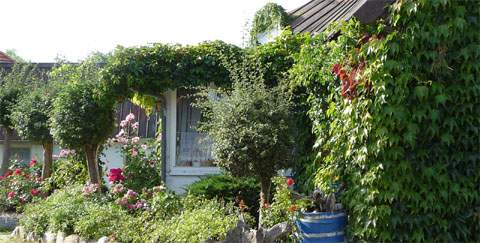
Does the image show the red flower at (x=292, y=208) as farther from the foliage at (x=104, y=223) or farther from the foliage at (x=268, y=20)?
the foliage at (x=268, y=20)

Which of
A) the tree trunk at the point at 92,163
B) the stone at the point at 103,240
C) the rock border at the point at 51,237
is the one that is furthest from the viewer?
the tree trunk at the point at 92,163

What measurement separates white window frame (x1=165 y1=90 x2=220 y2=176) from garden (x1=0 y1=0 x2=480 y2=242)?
0.90ft

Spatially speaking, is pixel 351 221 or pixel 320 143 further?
pixel 320 143

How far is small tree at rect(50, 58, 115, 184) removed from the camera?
32.6 ft

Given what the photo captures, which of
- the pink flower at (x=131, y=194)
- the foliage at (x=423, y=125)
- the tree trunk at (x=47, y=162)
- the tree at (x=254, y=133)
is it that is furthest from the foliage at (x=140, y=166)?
the foliage at (x=423, y=125)

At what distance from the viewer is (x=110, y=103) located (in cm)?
→ 994

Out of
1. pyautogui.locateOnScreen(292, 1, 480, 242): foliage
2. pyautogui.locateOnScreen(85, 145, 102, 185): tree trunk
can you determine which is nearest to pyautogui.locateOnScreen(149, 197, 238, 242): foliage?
pyautogui.locateOnScreen(292, 1, 480, 242): foliage

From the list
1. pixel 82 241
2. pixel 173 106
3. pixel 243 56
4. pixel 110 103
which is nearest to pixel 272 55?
pixel 243 56

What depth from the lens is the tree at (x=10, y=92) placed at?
12.8 metres

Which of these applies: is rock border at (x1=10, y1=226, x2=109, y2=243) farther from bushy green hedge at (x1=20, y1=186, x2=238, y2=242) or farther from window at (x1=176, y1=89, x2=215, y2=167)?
window at (x1=176, y1=89, x2=215, y2=167)

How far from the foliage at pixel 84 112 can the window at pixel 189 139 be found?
128cm

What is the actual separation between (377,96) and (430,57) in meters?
0.69

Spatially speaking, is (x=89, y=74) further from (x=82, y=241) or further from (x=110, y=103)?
(x=82, y=241)

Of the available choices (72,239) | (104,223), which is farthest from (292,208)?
(72,239)
